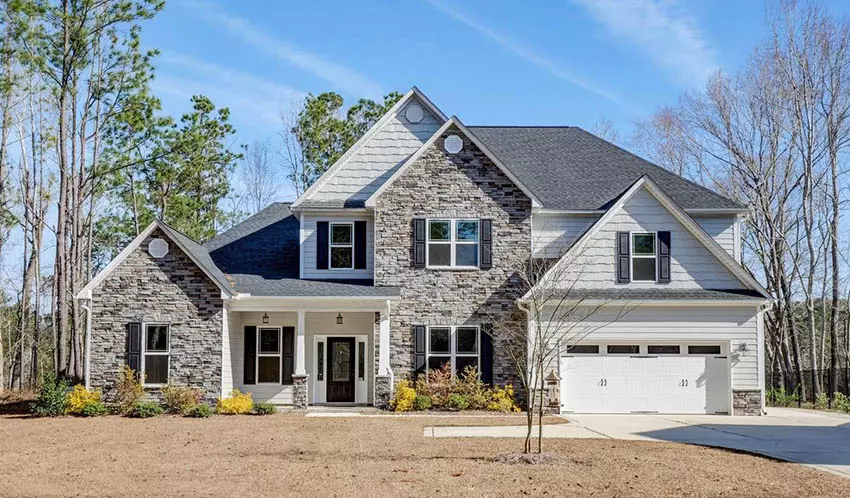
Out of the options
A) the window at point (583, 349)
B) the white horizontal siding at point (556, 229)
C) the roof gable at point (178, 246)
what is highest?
the white horizontal siding at point (556, 229)

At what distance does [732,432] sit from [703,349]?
5109 millimetres

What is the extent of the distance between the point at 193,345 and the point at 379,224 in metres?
5.98

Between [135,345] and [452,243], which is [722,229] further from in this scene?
[135,345]

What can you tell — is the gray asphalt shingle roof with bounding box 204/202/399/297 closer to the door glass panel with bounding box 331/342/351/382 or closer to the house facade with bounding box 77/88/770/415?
the house facade with bounding box 77/88/770/415

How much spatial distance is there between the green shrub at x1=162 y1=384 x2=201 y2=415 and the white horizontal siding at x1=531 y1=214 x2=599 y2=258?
10155 mm

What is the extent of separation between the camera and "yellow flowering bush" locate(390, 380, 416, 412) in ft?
74.5

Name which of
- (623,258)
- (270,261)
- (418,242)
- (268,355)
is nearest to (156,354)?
(268,355)

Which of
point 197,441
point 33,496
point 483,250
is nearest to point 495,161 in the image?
point 483,250

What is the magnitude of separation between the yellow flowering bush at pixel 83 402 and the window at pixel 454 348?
8.71 m

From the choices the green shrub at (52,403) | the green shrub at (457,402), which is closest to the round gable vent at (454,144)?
the green shrub at (457,402)

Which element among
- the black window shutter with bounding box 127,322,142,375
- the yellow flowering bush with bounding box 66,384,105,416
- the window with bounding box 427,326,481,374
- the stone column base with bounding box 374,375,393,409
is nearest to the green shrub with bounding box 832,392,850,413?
the window with bounding box 427,326,481,374

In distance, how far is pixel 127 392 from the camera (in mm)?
22219

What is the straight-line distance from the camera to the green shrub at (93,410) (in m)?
21.8

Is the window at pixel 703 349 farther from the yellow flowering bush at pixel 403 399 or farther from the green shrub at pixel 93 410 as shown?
the green shrub at pixel 93 410
